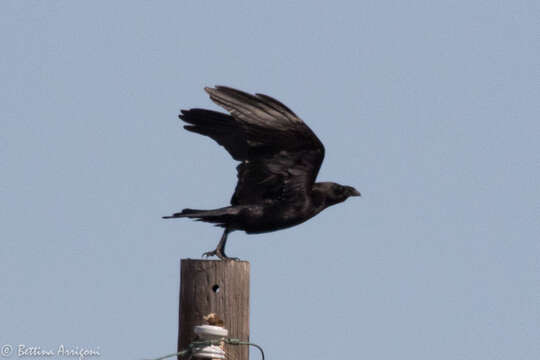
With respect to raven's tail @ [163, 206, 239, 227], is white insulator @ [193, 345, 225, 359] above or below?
below

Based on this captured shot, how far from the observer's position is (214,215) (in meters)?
7.48

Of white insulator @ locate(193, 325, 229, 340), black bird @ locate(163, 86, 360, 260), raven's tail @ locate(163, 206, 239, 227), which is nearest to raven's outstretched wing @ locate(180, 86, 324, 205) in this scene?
black bird @ locate(163, 86, 360, 260)

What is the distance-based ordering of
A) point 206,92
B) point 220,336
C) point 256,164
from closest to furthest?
point 220,336 < point 206,92 < point 256,164

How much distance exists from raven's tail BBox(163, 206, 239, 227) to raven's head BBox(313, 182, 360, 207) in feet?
2.93

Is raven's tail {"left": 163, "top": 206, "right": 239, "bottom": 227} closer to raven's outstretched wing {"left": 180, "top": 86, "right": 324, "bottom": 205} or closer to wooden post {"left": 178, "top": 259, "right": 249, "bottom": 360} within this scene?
raven's outstretched wing {"left": 180, "top": 86, "right": 324, "bottom": 205}

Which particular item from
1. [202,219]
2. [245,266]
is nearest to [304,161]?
[202,219]

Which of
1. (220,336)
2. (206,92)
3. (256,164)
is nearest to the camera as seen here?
(220,336)

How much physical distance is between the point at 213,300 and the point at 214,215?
1755 millimetres

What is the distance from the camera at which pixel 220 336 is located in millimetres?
5637

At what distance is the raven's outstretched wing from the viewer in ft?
24.5

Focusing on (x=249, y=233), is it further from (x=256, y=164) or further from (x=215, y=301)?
(x=215, y=301)

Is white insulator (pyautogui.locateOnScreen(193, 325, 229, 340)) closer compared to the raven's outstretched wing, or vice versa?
white insulator (pyautogui.locateOnScreen(193, 325, 229, 340))

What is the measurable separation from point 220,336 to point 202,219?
6.62 ft

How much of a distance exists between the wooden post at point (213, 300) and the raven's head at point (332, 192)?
2491mm
